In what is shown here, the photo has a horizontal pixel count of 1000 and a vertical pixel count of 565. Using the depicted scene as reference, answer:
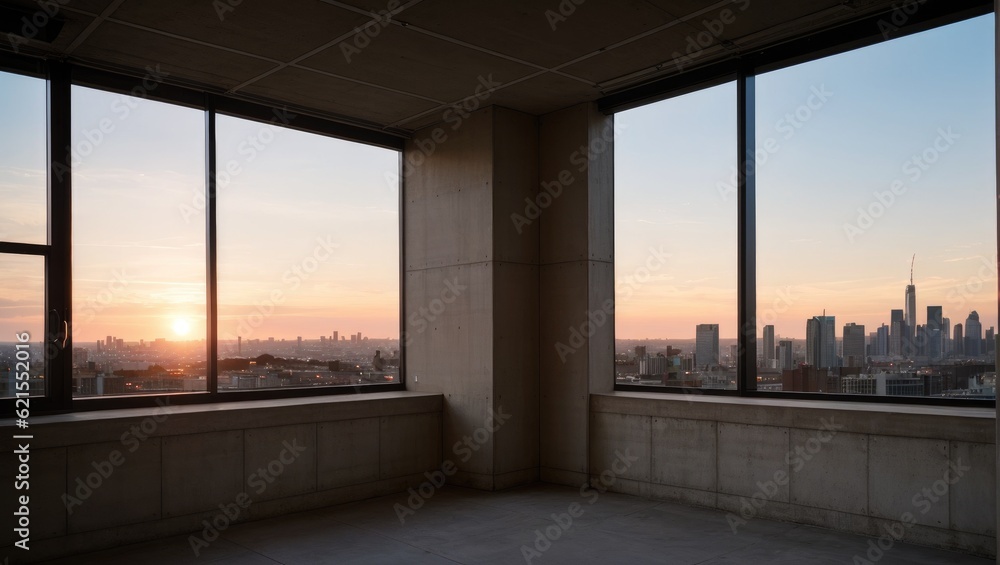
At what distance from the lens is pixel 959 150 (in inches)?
190

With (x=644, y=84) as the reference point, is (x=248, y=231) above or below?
below

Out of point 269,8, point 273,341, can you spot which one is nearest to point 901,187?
point 269,8

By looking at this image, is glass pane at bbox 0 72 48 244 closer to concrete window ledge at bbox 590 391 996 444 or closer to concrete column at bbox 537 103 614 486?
concrete column at bbox 537 103 614 486

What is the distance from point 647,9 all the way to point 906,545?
3850 mm

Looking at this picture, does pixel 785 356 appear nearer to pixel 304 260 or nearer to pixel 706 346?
pixel 706 346

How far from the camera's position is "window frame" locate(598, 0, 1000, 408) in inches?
195

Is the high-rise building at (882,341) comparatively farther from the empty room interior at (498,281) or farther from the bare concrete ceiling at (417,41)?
the bare concrete ceiling at (417,41)

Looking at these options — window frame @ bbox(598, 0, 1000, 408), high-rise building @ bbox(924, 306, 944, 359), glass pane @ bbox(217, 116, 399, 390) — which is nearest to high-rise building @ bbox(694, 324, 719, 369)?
window frame @ bbox(598, 0, 1000, 408)

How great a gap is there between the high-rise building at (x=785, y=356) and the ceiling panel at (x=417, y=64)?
2.93 m

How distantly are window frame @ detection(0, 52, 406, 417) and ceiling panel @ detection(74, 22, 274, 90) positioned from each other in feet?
0.71

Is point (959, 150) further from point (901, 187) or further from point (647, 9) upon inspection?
point (647, 9)

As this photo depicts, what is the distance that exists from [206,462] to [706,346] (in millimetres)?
4046

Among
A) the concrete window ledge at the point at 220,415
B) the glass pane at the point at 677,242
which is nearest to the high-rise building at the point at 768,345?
the glass pane at the point at 677,242

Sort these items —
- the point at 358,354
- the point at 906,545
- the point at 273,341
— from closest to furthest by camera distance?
the point at 906,545 → the point at 273,341 → the point at 358,354
